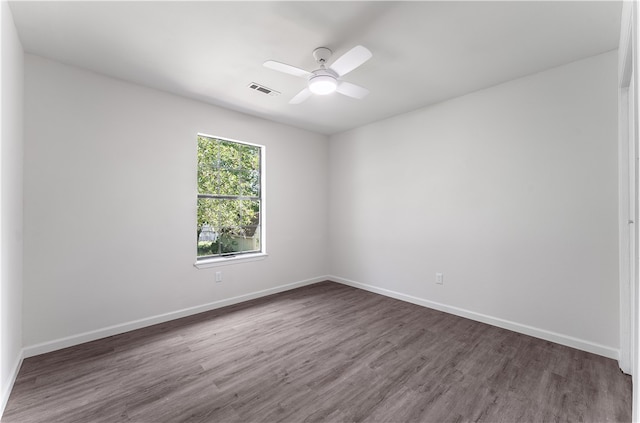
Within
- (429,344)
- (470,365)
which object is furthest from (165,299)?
(470,365)

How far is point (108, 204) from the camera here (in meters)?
2.82

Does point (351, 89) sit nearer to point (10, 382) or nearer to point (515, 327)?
point (515, 327)

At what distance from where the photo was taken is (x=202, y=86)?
10.1 feet

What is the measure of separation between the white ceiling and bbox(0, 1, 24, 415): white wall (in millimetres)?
287

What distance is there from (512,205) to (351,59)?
2301 mm

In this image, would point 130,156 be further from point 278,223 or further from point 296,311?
point 296,311

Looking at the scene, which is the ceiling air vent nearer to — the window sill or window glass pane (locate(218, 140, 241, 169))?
window glass pane (locate(218, 140, 241, 169))

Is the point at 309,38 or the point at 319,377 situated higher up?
the point at 309,38

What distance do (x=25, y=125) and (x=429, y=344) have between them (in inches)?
164

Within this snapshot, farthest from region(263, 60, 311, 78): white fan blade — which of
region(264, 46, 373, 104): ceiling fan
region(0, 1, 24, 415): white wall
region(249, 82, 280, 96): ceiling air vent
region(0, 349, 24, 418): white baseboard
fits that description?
region(0, 349, 24, 418): white baseboard

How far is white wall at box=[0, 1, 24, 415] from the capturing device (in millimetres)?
1809

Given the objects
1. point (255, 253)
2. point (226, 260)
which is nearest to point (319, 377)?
point (226, 260)

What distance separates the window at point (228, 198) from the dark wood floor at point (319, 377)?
113 cm

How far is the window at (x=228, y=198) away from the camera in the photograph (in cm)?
366
